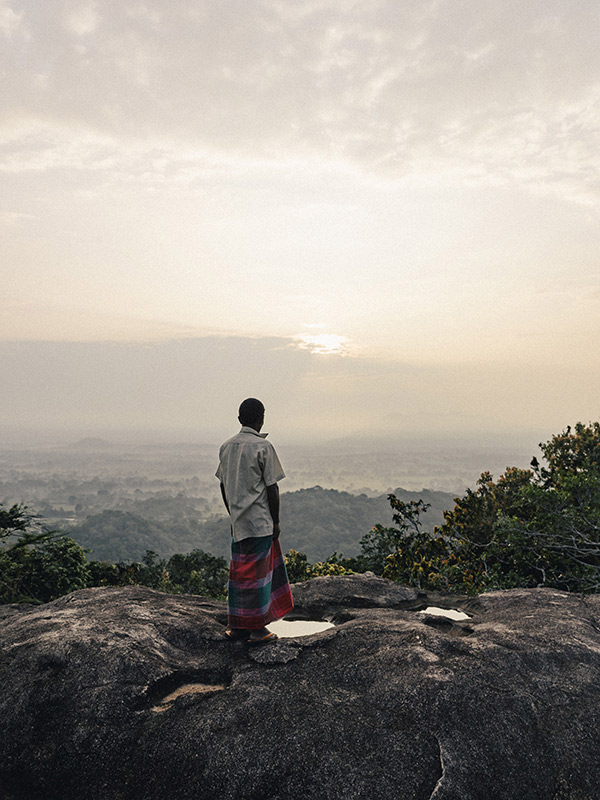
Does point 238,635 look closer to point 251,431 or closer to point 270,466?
point 270,466

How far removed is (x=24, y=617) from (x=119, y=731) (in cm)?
333

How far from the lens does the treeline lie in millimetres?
13258

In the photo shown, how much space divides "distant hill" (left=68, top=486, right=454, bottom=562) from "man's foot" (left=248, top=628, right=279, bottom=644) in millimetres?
123370

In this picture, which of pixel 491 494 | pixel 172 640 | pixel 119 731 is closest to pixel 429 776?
pixel 119 731

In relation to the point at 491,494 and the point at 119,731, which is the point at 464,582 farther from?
the point at 119,731

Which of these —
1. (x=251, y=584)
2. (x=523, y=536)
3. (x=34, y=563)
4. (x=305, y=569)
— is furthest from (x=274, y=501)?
(x=34, y=563)

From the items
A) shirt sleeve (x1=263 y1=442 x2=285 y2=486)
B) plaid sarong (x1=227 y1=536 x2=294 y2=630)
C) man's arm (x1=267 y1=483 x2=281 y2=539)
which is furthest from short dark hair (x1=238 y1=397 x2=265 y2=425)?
plaid sarong (x1=227 y1=536 x2=294 y2=630)

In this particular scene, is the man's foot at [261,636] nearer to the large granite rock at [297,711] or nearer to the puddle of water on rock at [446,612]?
the large granite rock at [297,711]

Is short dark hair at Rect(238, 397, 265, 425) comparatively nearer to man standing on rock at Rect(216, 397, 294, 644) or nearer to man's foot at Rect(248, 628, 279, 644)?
man standing on rock at Rect(216, 397, 294, 644)

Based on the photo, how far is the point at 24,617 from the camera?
7395mm

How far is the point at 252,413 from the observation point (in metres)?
6.59

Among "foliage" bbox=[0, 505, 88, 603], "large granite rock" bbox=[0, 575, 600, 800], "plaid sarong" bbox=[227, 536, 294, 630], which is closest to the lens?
"large granite rock" bbox=[0, 575, 600, 800]

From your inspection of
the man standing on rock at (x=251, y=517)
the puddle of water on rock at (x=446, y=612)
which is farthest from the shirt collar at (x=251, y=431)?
the puddle of water on rock at (x=446, y=612)

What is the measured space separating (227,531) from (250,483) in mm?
151078
